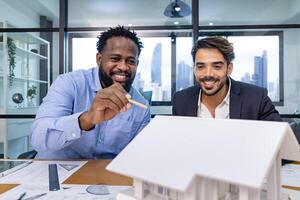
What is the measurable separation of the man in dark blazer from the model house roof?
113cm

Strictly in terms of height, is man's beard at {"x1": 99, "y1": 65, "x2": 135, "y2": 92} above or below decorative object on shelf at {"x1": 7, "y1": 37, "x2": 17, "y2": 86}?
below

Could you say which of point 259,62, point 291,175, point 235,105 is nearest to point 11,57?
point 235,105

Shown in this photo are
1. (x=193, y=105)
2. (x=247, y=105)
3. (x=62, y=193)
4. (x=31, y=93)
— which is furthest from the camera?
(x=31, y=93)

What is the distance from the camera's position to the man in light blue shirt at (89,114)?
1129mm

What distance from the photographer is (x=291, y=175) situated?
982 mm

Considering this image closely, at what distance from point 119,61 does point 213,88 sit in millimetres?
628

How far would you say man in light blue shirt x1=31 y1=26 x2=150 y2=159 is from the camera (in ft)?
3.70

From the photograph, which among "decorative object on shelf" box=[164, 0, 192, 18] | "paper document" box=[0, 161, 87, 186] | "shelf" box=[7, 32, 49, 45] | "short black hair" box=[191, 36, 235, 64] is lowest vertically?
"paper document" box=[0, 161, 87, 186]

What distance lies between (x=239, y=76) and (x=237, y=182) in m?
3.39

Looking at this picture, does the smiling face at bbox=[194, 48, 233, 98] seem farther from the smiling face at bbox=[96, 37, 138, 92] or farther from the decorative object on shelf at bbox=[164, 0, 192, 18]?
the decorative object on shelf at bbox=[164, 0, 192, 18]

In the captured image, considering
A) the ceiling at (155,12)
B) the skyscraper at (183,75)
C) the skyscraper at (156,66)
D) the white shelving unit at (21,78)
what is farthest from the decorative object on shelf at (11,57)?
the skyscraper at (183,75)

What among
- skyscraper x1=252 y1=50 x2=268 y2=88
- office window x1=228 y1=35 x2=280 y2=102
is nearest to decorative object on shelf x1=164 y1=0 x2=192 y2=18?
office window x1=228 y1=35 x2=280 y2=102

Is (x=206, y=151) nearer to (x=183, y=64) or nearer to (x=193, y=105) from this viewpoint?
(x=193, y=105)

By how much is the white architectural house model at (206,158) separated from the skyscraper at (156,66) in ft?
10.1
